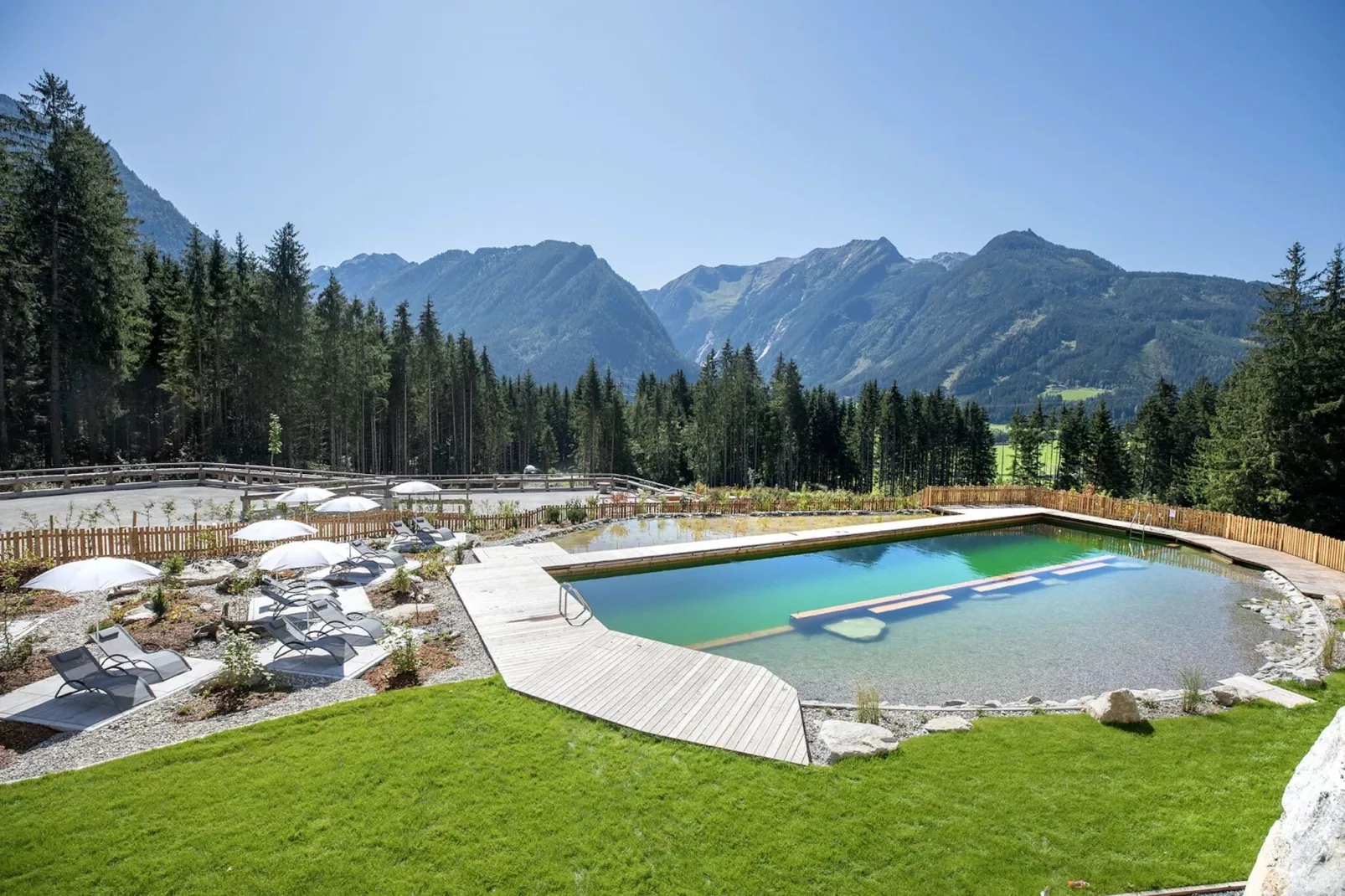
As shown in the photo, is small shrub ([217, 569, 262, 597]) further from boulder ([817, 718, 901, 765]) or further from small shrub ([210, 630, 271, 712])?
→ boulder ([817, 718, 901, 765])

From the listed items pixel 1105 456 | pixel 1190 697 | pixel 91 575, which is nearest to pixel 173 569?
pixel 91 575

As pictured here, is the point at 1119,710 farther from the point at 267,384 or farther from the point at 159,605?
the point at 267,384

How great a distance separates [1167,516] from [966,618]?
1574 cm

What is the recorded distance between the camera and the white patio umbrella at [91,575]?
29.1 ft

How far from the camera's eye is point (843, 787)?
6.66 meters

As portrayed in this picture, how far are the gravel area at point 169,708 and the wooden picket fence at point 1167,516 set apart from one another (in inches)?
933

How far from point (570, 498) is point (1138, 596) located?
69.0 ft

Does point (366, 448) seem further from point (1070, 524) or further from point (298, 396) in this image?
point (1070, 524)

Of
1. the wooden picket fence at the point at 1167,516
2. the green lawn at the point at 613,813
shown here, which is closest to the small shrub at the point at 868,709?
the green lawn at the point at 613,813

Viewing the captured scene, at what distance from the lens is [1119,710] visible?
8484 millimetres

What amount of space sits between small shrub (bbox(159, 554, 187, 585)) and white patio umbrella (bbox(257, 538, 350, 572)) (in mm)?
3954

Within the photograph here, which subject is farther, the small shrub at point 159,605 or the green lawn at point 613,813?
the small shrub at point 159,605

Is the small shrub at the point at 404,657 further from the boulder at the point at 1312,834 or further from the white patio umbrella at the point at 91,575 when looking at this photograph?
the boulder at the point at 1312,834

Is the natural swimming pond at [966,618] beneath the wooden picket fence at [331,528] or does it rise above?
beneath
